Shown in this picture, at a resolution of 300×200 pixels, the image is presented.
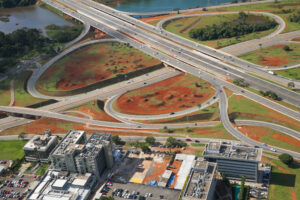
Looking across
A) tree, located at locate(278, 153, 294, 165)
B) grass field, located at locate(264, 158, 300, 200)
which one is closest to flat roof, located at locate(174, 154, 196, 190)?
grass field, located at locate(264, 158, 300, 200)

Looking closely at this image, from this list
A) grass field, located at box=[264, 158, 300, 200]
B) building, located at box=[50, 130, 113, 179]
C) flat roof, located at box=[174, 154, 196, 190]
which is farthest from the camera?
building, located at box=[50, 130, 113, 179]

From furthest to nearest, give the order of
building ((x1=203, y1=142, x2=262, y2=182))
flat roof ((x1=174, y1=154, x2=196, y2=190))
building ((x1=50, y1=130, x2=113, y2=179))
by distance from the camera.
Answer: building ((x1=50, y1=130, x2=113, y2=179)) → flat roof ((x1=174, y1=154, x2=196, y2=190)) → building ((x1=203, y1=142, x2=262, y2=182))

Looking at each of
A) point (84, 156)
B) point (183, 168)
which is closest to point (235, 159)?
point (183, 168)

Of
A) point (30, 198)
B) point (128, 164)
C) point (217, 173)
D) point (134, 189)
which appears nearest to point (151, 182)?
point (134, 189)

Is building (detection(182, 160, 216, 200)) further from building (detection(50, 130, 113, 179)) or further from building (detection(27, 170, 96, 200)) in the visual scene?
building (detection(27, 170, 96, 200))

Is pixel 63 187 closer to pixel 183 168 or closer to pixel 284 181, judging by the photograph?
pixel 183 168

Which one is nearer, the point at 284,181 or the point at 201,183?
the point at 201,183
